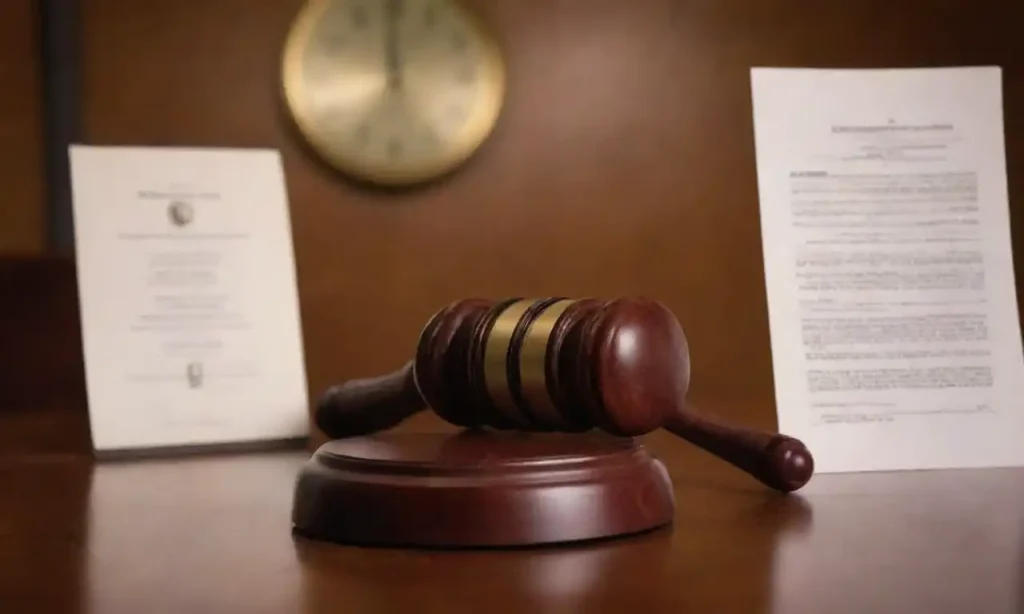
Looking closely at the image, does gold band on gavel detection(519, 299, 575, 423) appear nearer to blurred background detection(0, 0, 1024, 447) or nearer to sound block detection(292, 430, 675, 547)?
sound block detection(292, 430, 675, 547)

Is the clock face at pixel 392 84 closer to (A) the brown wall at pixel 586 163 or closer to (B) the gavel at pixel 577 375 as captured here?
(A) the brown wall at pixel 586 163

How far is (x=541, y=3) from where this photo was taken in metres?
1.61

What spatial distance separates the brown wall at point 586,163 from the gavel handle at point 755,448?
2.50ft

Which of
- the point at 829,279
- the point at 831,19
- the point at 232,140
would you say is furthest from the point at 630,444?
the point at 831,19

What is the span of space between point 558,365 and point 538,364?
2 centimetres

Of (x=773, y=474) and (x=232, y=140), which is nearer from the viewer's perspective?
(x=773, y=474)

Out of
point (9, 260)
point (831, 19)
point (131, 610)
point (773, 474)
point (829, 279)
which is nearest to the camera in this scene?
point (131, 610)

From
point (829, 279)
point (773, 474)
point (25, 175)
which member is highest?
point (25, 175)

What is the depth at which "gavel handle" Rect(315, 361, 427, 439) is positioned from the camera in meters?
0.94

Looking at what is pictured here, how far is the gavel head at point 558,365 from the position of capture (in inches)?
27.7

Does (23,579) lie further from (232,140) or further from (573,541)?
(232,140)

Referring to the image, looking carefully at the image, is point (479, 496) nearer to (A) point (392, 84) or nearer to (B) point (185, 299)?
(B) point (185, 299)

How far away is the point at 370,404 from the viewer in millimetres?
980

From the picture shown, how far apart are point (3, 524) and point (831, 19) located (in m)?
1.33
